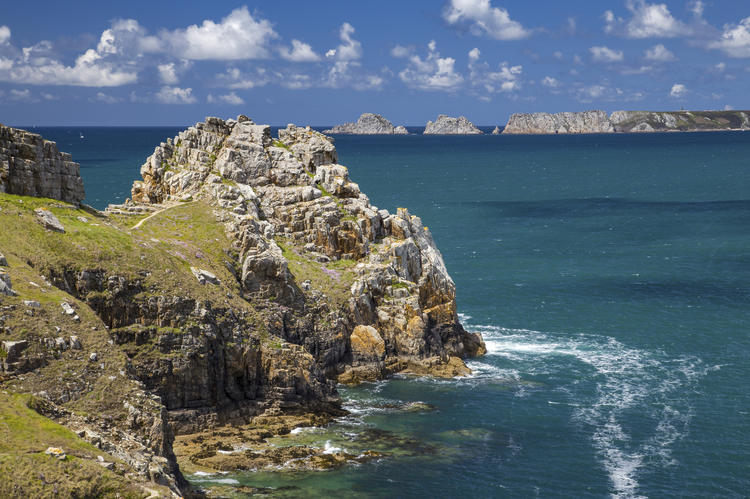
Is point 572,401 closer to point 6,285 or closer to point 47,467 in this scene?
point 47,467

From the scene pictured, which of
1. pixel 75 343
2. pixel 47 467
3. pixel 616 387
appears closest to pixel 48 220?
pixel 75 343

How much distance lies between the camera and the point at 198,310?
76875 mm

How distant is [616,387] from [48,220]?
5980 cm

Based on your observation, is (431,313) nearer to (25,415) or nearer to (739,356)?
(739,356)

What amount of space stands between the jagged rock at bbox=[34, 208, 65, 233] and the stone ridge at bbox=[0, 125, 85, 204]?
263 inches

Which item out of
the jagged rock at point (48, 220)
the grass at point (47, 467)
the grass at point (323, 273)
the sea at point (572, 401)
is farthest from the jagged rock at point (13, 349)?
the grass at point (323, 273)

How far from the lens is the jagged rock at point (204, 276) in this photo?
8119cm

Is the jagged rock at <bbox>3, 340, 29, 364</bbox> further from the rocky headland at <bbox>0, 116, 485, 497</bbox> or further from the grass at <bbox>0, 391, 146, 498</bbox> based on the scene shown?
the grass at <bbox>0, 391, 146, 498</bbox>

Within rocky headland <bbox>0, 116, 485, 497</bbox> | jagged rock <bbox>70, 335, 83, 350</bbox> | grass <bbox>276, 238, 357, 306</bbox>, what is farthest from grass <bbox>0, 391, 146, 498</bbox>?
grass <bbox>276, 238, 357, 306</bbox>

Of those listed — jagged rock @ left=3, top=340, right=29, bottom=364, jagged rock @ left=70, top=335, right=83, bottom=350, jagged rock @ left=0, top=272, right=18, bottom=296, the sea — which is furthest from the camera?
the sea

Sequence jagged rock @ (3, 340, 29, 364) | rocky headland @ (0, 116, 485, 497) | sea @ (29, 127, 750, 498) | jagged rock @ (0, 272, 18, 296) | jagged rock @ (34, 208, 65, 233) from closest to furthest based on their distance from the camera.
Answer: rocky headland @ (0, 116, 485, 497) → jagged rock @ (3, 340, 29, 364) → jagged rock @ (0, 272, 18, 296) → sea @ (29, 127, 750, 498) → jagged rock @ (34, 208, 65, 233)

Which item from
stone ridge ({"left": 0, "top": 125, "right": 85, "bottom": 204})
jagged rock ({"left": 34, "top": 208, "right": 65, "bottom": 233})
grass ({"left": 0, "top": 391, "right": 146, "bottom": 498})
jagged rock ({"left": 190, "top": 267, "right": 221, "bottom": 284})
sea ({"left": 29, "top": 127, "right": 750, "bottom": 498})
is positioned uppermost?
stone ridge ({"left": 0, "top": 125, "right": 85, "bottom": 204})

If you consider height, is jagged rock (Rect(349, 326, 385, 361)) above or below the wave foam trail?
above

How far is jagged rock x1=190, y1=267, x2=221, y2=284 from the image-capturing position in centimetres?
Result: 8119
